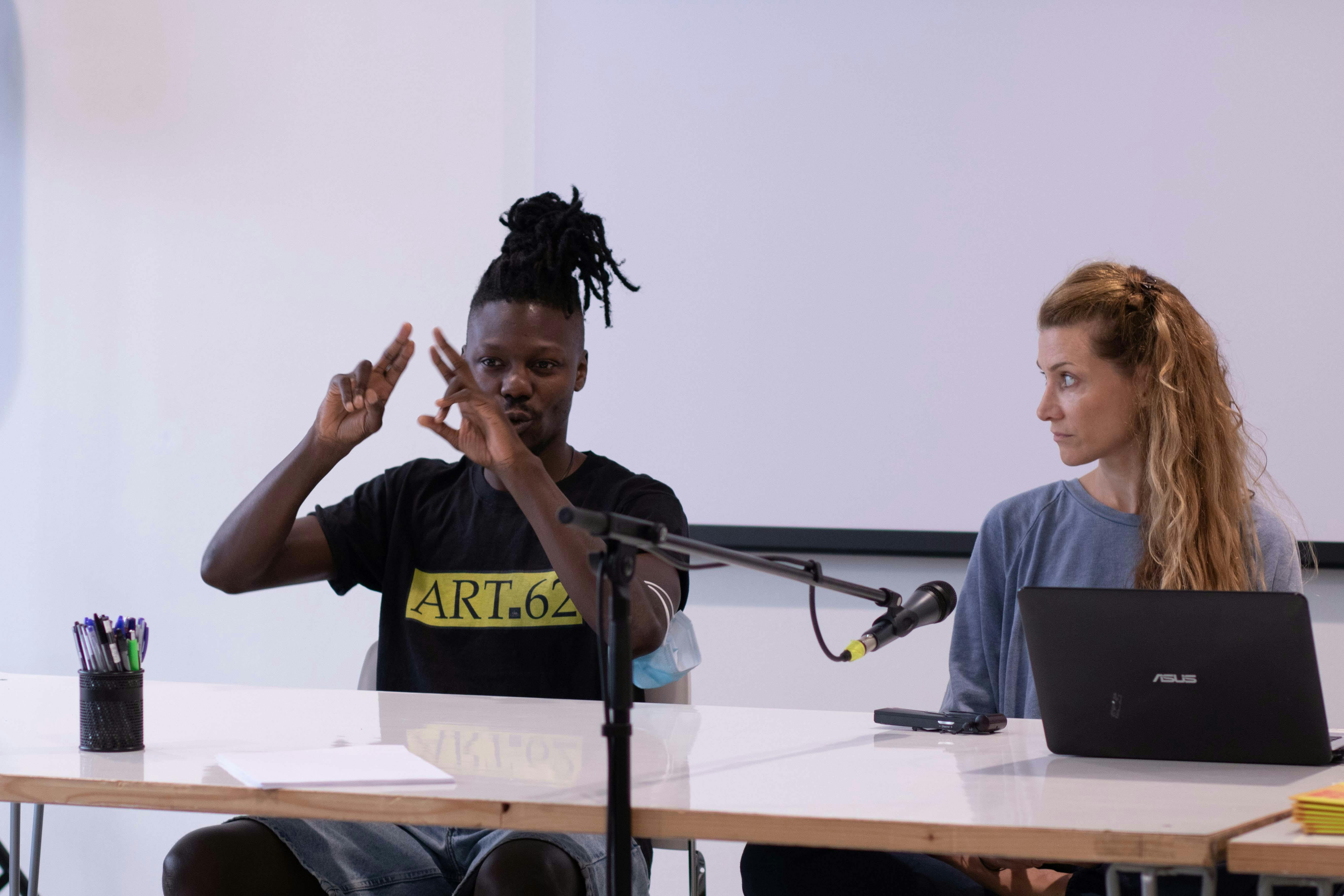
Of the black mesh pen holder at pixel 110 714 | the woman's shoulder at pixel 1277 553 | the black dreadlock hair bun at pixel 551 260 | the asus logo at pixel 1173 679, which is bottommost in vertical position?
the black mesh pen holder at pixel 110 714

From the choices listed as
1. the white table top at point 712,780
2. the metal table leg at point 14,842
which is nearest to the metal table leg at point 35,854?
the metal table leg at point 14,842

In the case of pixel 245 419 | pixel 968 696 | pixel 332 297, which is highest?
pixel 332 297

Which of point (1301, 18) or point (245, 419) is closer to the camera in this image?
point (1301, 18)

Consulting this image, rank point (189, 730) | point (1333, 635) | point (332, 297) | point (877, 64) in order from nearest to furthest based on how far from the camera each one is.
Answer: point (189, 730) → point (1333, 635) → point (877, 64) → point (332, 297)

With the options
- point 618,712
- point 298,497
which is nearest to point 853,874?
point 618,712

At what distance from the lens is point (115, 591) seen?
3.02m

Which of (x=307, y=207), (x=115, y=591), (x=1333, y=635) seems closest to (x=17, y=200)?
(x=307, y=207)

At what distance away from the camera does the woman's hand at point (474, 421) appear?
177 centimetres

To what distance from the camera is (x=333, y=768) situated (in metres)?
1.19

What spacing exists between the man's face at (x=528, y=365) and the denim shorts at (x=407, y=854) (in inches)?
25.0

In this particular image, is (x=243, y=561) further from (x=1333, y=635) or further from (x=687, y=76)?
(x=1333, y=635)

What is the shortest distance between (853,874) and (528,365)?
2.90 ft

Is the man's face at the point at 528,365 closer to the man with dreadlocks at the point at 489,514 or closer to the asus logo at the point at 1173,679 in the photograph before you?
the man with dreadlocks at the point at 489,514

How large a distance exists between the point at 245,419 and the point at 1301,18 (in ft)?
7.87
